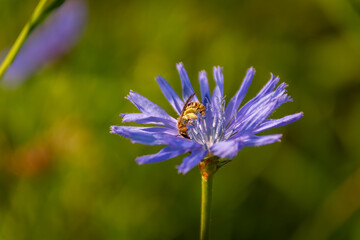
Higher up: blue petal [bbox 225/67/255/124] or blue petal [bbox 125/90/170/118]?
blue petal [bbox 125/90/170/118]

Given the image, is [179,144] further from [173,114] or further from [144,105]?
[173,114]

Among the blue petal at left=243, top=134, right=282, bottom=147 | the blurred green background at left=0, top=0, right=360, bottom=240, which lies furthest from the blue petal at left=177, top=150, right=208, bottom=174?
the blurred green background at left=0, top=0, right=360, bottom=240

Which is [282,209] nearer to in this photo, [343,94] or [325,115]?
[325,115]

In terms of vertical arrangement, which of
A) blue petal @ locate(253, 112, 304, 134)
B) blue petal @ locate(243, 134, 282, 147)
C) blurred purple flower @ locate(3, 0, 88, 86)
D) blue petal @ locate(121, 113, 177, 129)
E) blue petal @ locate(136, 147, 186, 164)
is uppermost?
blurred purple flower @ locate(3, 0, 88, 86)

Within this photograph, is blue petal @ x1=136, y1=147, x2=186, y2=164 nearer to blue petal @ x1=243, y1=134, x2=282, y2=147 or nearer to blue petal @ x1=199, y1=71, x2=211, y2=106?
blue petal @ x1=243, y1=134, x2=282, y2=147

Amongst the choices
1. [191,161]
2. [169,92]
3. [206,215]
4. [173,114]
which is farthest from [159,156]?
[173,114]

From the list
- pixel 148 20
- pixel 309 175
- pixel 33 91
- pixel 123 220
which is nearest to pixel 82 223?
pixel 123 220
